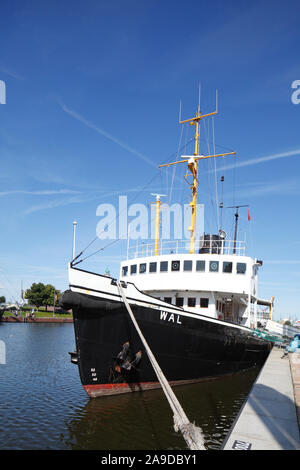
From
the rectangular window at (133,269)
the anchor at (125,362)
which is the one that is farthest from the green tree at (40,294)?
the anchor at (125,362)

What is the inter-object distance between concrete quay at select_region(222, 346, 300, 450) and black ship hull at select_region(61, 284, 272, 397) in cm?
353

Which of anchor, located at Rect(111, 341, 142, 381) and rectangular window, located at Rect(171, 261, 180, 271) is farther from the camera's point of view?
rectangular window, located at Rect(171, 261, 180, 271)

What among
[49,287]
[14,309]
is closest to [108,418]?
[14,309]

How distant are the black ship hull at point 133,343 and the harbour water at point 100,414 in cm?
60

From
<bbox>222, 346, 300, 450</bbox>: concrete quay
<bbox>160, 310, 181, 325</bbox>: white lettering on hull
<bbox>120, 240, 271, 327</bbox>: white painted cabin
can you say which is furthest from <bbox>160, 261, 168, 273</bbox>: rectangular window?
<bbox>222, 346, 300, 450</bbox>: concrete quay

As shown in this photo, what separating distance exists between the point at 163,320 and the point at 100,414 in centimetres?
412

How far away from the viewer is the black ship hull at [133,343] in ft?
42.1

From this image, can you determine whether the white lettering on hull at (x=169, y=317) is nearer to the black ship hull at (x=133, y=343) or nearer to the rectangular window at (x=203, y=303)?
the black ship hull at (x=133, y=343)

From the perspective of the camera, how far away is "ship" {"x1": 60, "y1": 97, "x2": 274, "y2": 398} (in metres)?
12.9

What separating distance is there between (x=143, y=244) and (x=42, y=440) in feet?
40.3

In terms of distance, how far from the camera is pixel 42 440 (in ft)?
31.6

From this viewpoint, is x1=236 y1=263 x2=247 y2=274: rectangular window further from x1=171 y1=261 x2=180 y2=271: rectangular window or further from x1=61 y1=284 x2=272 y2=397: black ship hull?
x1=61 y1=284 x2=272 y2=397: black ship hull

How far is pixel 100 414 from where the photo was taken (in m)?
11.7

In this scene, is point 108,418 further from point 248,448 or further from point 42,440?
point 248,448
